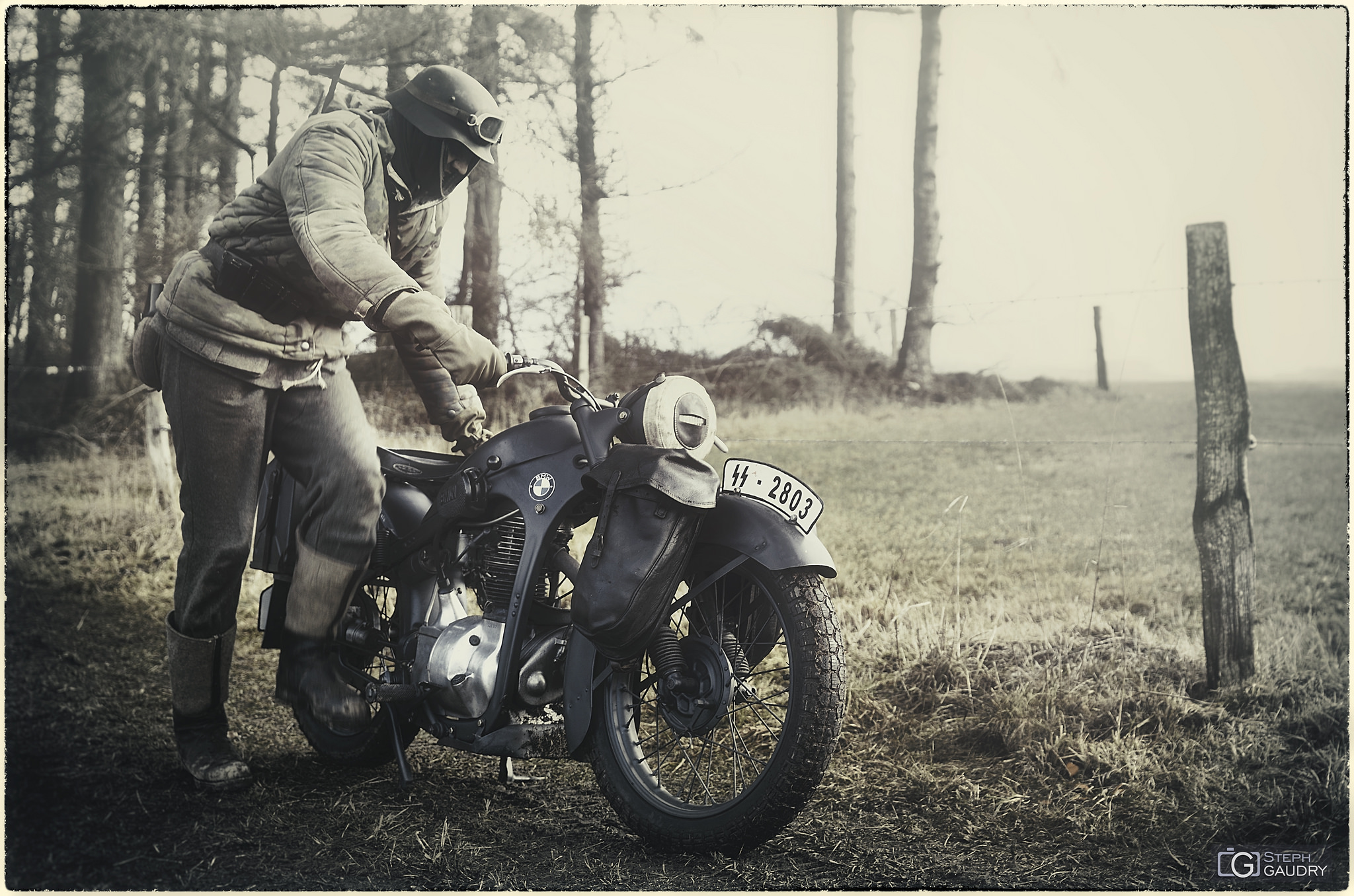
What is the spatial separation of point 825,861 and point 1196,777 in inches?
45.3

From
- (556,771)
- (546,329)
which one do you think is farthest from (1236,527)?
(546,329)

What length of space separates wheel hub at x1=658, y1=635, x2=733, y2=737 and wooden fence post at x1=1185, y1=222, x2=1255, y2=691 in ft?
6.19

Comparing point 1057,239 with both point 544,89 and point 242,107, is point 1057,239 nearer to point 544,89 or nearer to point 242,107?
point 544,89

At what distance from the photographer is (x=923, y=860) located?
2.47 m

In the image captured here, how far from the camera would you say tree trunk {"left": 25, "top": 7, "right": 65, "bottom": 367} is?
3477mm

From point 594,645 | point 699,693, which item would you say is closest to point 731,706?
point 699,693

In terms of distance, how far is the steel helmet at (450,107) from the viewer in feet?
8.63

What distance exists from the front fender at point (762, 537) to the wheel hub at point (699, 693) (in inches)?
9.1

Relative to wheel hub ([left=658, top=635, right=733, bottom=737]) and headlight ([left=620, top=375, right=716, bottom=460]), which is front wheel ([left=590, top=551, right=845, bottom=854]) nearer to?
wheel hub ([left=658, top=635, right=733, bottom=737])

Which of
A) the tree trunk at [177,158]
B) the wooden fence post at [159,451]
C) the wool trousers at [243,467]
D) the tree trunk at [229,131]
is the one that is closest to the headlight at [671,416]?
the wool trousers at [243,467]

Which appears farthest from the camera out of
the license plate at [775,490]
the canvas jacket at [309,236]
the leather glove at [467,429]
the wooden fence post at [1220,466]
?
the wooden fence post at [1220,466]

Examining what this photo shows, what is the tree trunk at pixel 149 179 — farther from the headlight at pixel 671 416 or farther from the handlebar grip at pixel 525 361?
the headlight at pixel 671 416

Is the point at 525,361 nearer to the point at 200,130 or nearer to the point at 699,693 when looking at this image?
the point at 699,693

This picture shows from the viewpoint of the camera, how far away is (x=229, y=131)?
12.6ft
